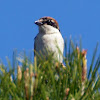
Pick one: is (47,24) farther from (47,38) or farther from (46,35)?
(47,38)

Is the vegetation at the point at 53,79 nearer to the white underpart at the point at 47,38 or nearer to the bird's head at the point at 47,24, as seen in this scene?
the white underpart at the point at 47,38

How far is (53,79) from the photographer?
3076 millimetres

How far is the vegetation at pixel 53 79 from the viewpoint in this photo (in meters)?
3.01

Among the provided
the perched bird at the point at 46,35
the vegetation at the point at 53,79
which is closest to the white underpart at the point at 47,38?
the perched bird at the point at 46,35

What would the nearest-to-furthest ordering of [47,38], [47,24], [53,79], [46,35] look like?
[53,79] < [47,38] < [46,35] < [47,24]

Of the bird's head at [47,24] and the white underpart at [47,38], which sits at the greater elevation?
the bird's head at [47,24]

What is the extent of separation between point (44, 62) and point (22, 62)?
0.72 ft

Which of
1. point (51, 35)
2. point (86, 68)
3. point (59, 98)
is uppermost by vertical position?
point (86, 68)

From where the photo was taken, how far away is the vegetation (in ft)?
9.88

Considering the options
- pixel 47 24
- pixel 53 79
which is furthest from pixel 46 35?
pixel 53 79

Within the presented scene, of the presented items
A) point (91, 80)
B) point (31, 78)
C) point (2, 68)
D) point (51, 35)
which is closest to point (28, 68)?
point (31, 78)

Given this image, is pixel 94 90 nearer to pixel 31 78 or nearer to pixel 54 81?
pixel 54 81

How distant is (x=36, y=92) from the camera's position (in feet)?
10.2

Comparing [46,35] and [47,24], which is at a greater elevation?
[47,24]
